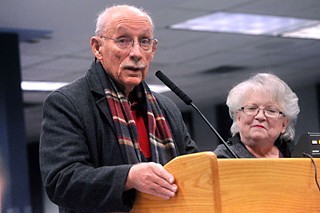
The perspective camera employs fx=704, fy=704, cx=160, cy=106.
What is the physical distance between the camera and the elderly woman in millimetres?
2703

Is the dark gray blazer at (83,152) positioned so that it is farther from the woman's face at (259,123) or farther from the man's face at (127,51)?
the woman's face at (259,123)

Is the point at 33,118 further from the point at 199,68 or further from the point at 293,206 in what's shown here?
the point at 293,206

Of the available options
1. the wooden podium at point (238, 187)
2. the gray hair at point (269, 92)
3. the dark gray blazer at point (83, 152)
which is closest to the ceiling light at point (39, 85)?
the gray hair at point (269, 92)

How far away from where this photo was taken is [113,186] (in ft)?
5.13


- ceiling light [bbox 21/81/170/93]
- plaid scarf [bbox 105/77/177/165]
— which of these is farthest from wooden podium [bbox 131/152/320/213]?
ceiling light [bbox 21/81/170/93]

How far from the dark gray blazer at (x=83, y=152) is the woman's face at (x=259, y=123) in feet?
3.19

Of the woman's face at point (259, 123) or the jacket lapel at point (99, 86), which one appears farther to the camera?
the woman's face at point (259, 123)

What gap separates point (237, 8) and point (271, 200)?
4908 mm

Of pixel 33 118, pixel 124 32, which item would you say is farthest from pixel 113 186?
pixel 33 118

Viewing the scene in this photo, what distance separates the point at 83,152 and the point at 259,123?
1.17 m

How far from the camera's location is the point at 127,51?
181 centimetres

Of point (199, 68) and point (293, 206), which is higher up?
point (293, 206)

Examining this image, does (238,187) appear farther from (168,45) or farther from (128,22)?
(168,45)

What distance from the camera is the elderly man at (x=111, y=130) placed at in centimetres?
158
